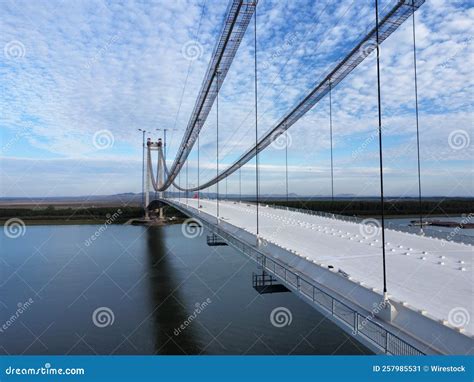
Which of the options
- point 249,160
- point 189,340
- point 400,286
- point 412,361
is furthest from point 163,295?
point 249,160

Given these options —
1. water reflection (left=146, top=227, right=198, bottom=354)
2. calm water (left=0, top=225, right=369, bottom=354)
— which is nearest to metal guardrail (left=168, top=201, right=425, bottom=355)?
calm water (left=0, top=225, right=369, bottom=354)

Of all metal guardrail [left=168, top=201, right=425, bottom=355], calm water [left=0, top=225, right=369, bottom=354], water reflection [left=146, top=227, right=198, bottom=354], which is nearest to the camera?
metal guardrail [left=168, top=201, right=425, bottom=355]

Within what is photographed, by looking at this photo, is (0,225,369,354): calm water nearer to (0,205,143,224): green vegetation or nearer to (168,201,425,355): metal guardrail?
(168,201,425,355): metal guardrail

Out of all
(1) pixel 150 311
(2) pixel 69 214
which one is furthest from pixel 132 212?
(1) pixel 150 311

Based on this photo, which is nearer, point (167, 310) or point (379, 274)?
point (379, 274)

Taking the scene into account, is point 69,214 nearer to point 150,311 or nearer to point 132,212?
point 132,212

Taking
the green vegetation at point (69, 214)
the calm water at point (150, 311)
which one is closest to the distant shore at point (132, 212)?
the green vegetation at point (69, 214)

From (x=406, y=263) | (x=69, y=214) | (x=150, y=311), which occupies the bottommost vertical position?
(x=150, y=311)
